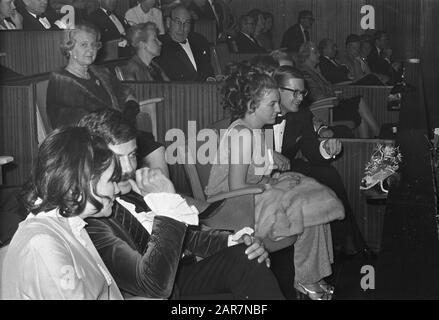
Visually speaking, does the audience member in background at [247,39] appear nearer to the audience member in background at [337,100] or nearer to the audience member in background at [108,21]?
the audience member in background at [337,100]

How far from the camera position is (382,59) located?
96.5 inches

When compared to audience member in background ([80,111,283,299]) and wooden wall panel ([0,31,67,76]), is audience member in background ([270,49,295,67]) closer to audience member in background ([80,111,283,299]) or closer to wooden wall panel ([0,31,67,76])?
audience member in background ([80,111,283,299])

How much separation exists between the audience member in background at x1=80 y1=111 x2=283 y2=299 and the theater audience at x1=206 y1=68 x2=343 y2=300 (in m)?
0.15

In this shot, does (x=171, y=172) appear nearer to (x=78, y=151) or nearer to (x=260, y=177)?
(x=260, y=177)

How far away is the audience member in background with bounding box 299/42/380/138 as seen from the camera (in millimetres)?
2412

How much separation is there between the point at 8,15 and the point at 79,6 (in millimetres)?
224

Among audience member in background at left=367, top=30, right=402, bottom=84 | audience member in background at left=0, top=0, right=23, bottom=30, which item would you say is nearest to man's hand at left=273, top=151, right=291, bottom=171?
audience member in background at left=367, top=30, right=402, bottom=84

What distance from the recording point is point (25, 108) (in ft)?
7.50

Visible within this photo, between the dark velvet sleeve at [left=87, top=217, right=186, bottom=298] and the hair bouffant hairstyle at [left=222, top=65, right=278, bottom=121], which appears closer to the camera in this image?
the dark velvet sleeve at [left=87, top=217, right=186, bottom=298]

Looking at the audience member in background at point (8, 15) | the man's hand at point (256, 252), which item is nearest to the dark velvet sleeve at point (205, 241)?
the man's hand at point (256, 252)

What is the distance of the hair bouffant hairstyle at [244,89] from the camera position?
7.76 ft

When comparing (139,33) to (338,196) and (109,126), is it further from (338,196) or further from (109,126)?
(338,196)

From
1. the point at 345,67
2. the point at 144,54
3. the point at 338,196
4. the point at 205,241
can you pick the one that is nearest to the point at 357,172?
the point at 338,196

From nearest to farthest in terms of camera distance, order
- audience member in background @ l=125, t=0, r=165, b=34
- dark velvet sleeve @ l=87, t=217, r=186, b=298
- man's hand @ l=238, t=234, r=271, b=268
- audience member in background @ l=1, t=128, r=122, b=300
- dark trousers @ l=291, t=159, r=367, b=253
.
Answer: audience member in background @ l=1, t=128, r=122, b=300
dark velvet sleeve @ l=87, t=217, r=186, b=298
man's hand @ l=238, t=234, r=271, b=268
audience member in background @ l=125, t=0, r=165, b=34
dark trousers @ l=291, t=159, r=367, b=253
